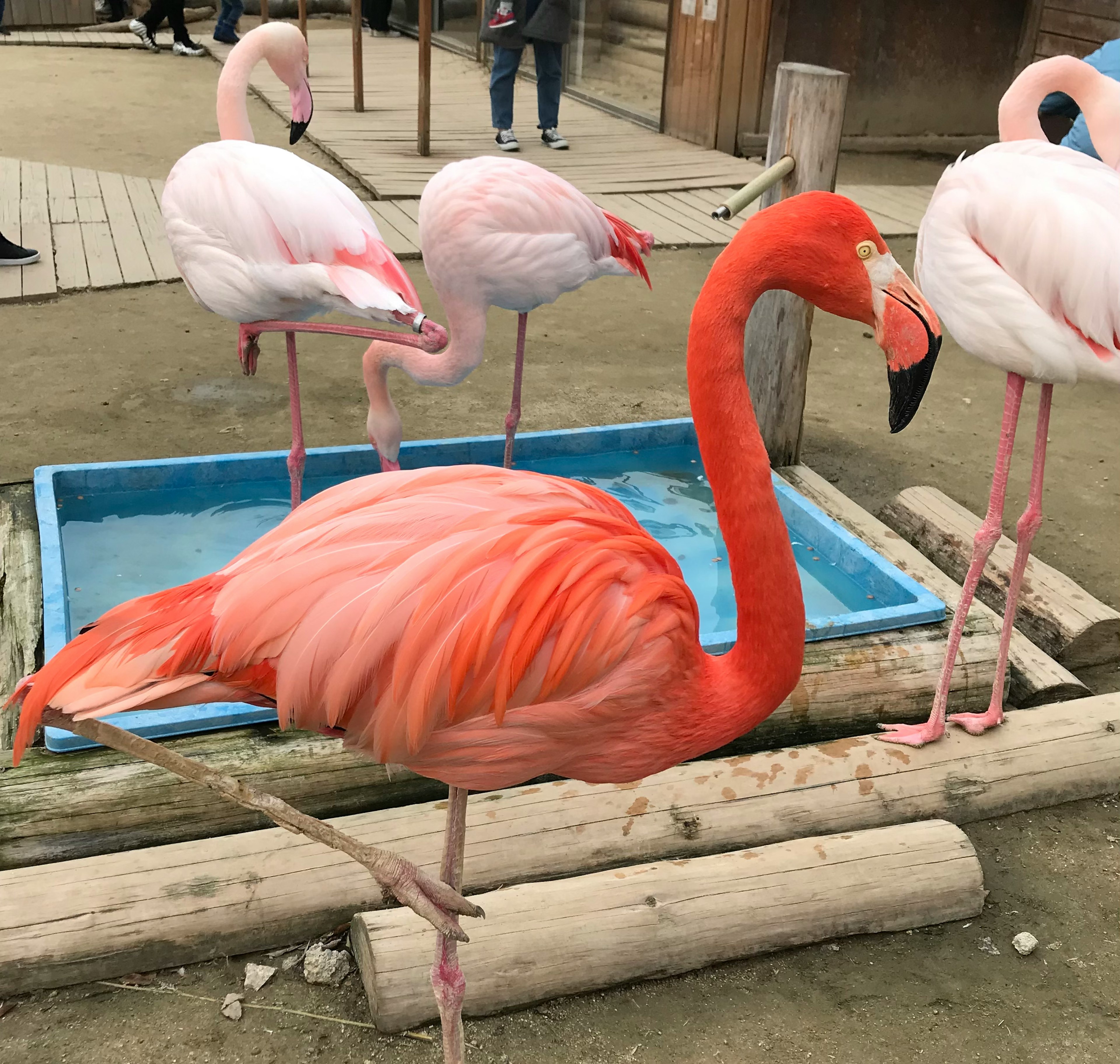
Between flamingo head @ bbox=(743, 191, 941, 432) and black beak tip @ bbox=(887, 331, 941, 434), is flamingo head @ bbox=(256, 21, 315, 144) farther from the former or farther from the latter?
black beak tip @ bbox=(887, 331, 941, 434)

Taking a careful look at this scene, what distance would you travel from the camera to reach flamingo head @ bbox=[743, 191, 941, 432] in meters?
1.79

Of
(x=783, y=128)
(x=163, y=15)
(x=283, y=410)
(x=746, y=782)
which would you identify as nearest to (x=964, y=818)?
(x=746, y=782)

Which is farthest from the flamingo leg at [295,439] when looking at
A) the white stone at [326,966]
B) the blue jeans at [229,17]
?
the blue jeans at [229,17]

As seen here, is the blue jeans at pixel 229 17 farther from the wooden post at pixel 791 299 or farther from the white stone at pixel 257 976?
the white stone at pixel 257 976

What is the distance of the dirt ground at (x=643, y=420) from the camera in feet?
7.43

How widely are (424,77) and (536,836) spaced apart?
24.2ft

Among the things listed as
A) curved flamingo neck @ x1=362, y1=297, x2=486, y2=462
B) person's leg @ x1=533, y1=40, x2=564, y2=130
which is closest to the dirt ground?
curved flamingo neck @ x1=362, y1=297, x2=486, y2=462

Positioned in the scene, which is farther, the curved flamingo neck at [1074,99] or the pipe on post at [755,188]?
the curved flamingo neck at [1074,99]

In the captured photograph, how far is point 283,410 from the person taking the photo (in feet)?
16.5

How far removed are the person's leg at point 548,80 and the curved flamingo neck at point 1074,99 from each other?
19.6ft

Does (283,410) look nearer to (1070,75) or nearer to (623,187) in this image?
(1070,75)

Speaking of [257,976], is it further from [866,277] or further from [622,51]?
[622,51]

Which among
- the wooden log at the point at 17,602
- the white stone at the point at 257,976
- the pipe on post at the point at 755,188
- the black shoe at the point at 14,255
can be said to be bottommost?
the white stone at the point at 257,976

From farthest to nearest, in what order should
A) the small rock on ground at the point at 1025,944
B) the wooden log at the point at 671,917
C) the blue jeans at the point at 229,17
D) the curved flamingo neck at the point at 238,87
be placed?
1. the blue jeans at the point at 229,17
2. the curved flamingo neck at the point at 238,87
3. the small rock on ground at the point at 1025,944
4. the wooden log at the point at 671,917
